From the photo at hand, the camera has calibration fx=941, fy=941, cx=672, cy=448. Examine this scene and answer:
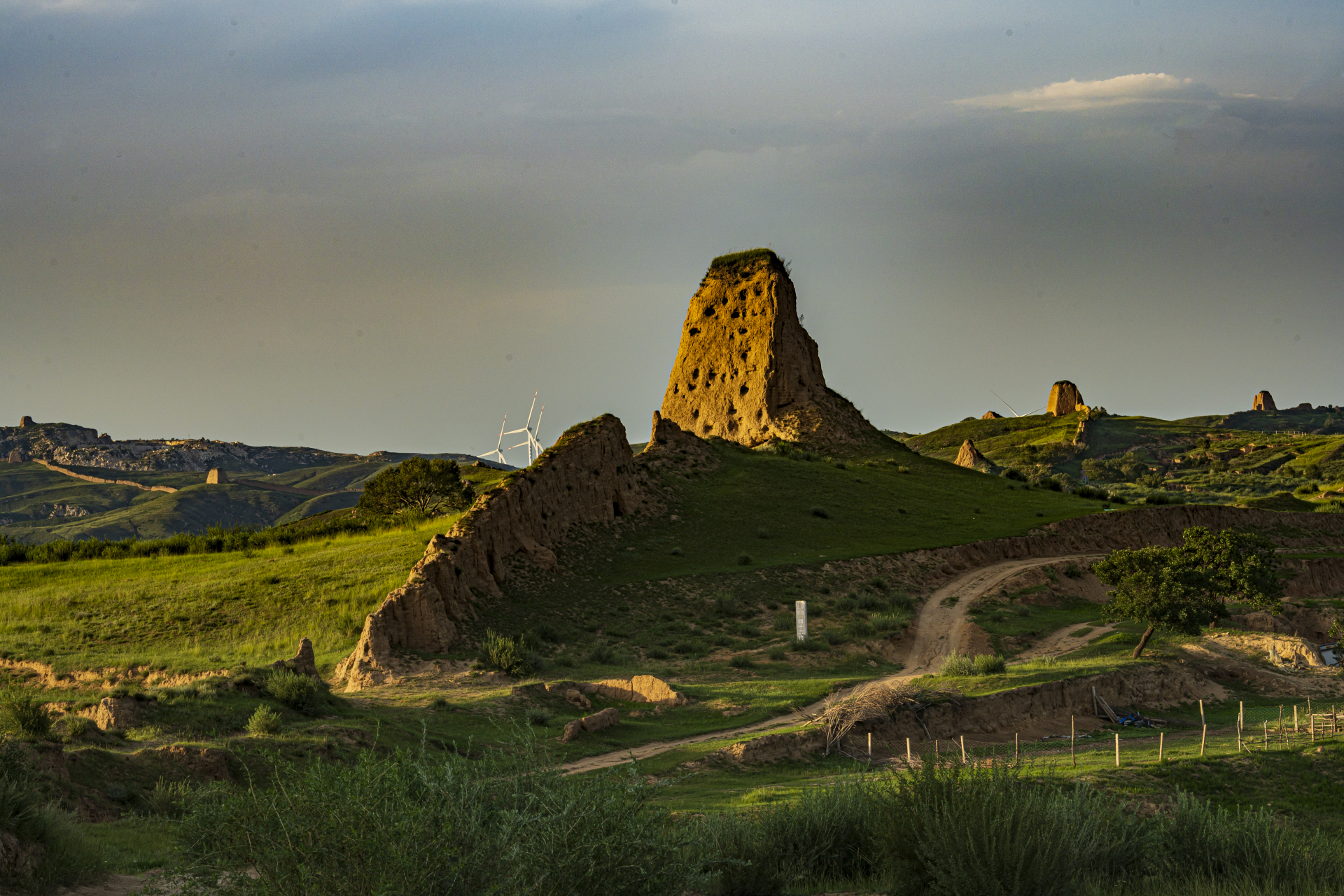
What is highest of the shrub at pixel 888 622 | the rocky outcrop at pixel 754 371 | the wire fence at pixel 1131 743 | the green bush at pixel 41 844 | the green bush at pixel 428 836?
the rocky outcrop at pixel 754 371

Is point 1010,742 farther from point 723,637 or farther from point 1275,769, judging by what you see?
point 723,637

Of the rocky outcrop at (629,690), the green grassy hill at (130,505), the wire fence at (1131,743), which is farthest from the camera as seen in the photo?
the green grassy hill at (130,505)

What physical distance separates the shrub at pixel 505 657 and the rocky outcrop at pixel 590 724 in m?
5.07

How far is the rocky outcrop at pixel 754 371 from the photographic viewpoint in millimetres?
60812

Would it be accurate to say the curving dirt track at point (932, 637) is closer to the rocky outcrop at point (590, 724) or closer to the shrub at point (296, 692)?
the rocky outcrop at point (590, 724)

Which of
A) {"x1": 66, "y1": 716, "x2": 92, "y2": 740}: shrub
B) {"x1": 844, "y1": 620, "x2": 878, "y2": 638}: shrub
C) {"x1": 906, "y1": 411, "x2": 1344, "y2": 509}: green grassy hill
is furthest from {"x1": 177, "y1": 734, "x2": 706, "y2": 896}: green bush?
{"x1": 906, "y1": 411, "x2": 1344, "y2": 509}: green grassy hill

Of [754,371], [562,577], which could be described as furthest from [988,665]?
[754,371]

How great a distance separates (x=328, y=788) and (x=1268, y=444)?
13299 centimetres

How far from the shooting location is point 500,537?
30500 mm

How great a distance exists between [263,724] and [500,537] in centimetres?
1537

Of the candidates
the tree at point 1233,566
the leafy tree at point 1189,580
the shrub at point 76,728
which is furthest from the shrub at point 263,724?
the tree at point 1233,566

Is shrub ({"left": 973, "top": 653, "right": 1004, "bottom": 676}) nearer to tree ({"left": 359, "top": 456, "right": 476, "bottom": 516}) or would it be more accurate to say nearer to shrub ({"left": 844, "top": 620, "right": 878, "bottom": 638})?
shrub ({"left": 844, "top": 620, "right": 878, "bottom": 638})

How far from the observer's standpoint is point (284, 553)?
36125 mm

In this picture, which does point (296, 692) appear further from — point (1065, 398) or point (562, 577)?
point (1065, 398)
